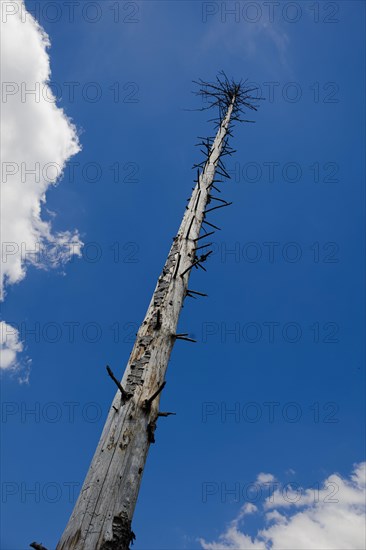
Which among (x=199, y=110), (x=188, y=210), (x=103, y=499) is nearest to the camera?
(x=103, y=499)

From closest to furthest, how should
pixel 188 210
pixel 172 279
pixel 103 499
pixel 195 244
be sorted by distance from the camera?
pixel 103 499, pixel 172 279, pixel 195 244, pixel 188 210

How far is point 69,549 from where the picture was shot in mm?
2471

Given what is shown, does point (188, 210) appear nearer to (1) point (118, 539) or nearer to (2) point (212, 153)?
(2) point (212, 153)

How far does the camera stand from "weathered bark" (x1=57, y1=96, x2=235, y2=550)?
2564 millimetres

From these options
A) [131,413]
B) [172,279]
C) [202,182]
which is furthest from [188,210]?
[131,413]

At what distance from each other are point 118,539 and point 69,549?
1.05 ft

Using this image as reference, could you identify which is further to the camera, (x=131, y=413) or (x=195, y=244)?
(x=195, y=244)

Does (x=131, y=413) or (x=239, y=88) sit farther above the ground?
(x=239, y=88)

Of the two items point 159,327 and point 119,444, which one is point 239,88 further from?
point 119,444

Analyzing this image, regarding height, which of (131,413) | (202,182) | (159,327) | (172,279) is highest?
(202,182)

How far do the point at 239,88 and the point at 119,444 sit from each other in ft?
38.6

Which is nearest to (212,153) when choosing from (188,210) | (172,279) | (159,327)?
(188,210)

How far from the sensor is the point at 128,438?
305 cm

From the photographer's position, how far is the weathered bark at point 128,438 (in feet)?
8.41
